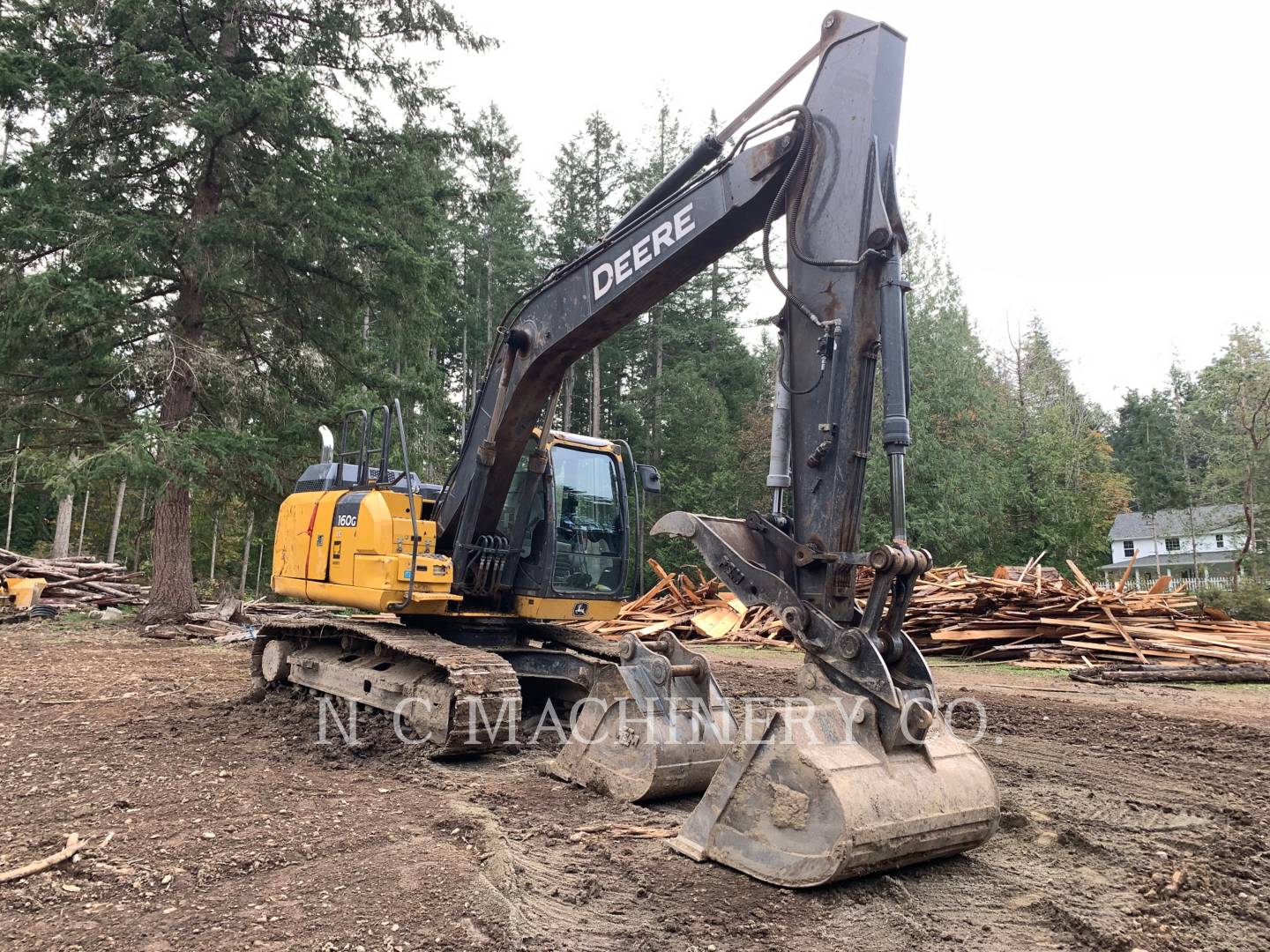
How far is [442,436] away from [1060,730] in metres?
20.4

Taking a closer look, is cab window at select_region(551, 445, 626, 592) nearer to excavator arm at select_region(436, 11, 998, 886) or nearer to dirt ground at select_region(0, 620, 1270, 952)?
dirt ground at select_region(0, 620, 1270, 952)

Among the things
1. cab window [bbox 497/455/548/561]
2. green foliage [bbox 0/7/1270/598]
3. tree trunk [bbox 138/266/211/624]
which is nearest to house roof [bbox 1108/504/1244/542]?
green foliage [bbox 0/7/1270/598]

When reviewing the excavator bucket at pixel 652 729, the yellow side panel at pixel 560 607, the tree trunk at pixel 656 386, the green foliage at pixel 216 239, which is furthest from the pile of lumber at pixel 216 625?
the tree trunk at pixel 656 386

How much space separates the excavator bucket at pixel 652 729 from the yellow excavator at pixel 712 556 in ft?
0.05

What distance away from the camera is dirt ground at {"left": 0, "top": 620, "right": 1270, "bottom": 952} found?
3.33m

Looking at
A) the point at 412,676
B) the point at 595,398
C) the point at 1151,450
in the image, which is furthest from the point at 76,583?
the point at 1151,450

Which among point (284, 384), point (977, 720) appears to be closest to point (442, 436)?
point (284, 384)

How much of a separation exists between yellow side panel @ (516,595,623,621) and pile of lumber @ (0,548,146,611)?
14841 millimetres

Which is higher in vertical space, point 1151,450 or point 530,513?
point 1151,450

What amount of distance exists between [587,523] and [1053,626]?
8.58m

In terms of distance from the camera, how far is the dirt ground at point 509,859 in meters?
3.33

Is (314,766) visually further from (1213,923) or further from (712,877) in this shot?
(1213,923)

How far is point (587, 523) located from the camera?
735cm

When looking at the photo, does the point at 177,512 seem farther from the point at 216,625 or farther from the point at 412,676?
the point at 412,676
